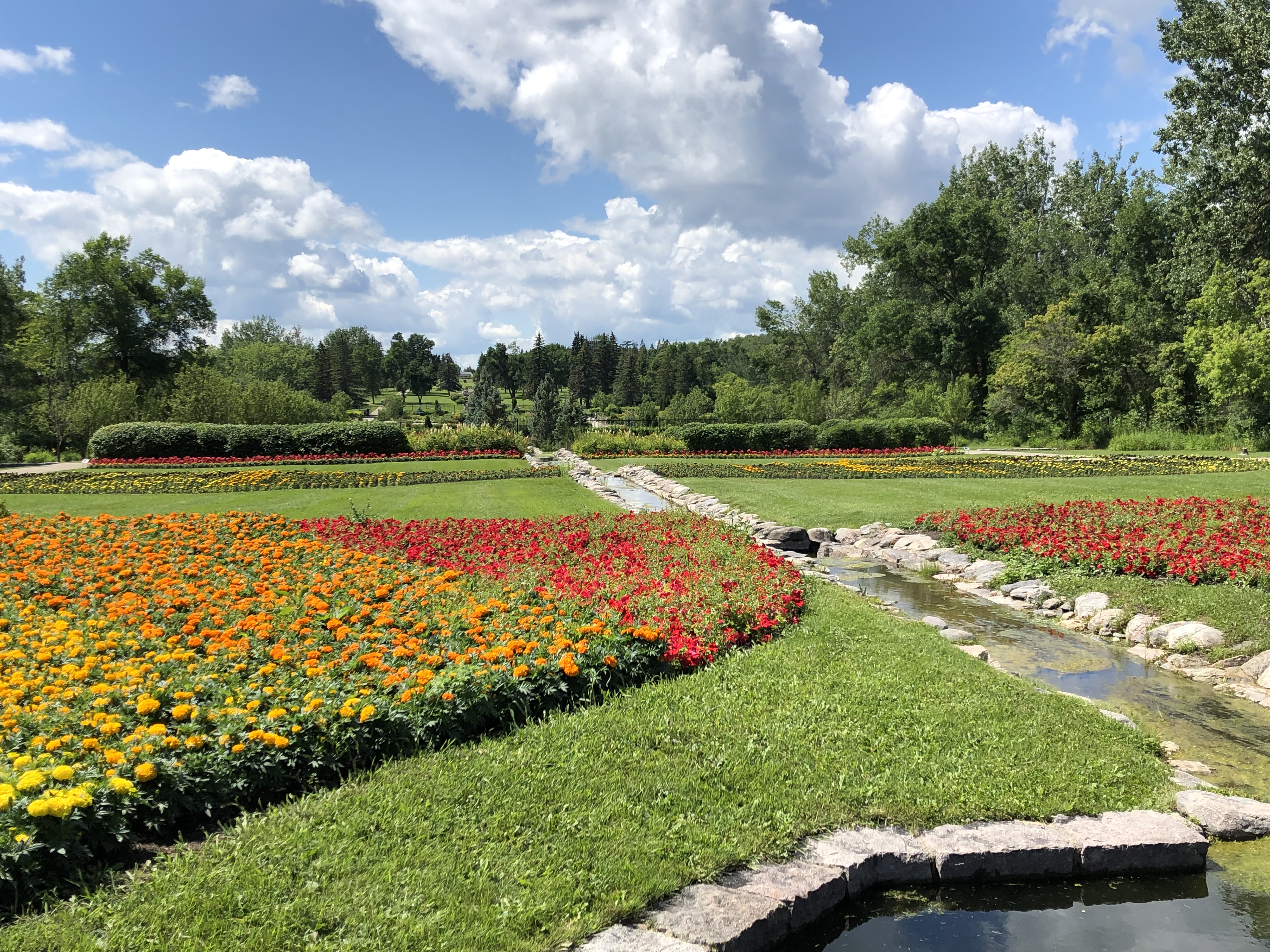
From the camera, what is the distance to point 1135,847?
3527mm

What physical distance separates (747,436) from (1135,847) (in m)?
27.9

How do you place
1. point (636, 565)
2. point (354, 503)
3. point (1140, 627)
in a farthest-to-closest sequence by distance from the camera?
1. point (354, 503)
2. point (636, 565)
3. point (1140, 627)

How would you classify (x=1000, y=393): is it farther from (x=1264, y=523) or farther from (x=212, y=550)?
(x=212, y=550)

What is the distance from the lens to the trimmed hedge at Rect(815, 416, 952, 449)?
3094 cm

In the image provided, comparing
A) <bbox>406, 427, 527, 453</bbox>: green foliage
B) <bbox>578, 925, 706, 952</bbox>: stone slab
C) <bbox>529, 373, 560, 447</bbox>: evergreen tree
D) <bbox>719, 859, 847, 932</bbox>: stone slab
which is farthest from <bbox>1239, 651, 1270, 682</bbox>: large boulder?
<bbox>529, 373, 560, 447</bbox>: evergreen tree

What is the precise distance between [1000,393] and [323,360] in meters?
65.6

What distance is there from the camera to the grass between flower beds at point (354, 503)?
12.9 m

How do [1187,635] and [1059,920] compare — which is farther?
[1187,635]

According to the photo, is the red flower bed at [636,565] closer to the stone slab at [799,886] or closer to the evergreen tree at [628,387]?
the stone slab at [799,886]

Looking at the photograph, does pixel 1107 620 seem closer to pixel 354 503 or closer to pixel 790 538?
pixel 790 538

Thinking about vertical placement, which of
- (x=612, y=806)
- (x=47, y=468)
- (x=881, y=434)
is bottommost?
(x=612, y=806)

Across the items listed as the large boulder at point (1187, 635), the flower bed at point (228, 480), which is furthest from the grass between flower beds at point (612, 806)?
the flower bed at point (228, 480)

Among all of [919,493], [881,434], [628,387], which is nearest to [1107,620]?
[919,493]

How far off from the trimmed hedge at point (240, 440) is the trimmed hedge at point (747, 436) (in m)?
12.1
